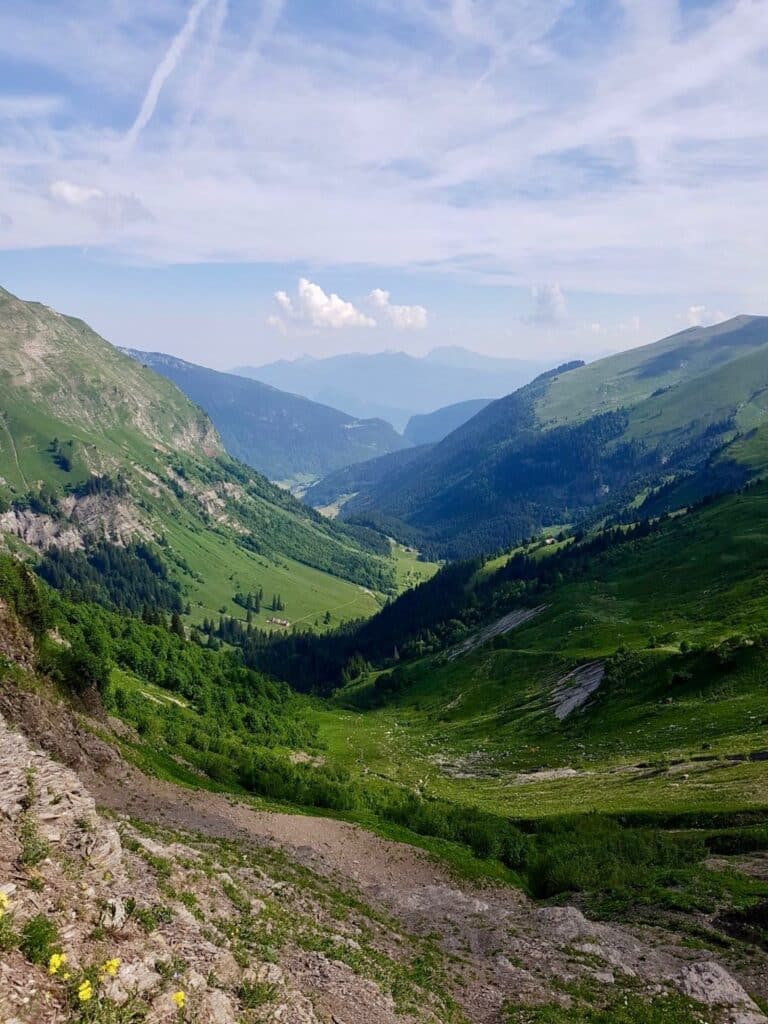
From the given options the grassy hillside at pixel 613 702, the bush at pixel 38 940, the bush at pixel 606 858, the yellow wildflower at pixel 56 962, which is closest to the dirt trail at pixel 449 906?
the bush at pixel 606 858

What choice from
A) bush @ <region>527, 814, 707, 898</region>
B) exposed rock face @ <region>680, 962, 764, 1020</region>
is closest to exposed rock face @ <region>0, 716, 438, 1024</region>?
exposed rock face @ <region>680, 962, 764, 1020</region>

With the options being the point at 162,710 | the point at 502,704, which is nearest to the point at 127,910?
the point at 162,710

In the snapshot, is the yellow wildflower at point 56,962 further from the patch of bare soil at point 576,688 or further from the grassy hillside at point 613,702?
the patch of bare soil at point 576,688

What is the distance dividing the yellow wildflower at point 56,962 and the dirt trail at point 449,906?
60.4 feet

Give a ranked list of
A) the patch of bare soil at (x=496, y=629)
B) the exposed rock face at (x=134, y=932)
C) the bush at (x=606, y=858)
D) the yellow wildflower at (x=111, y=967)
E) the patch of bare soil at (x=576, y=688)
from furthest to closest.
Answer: the patch of bare soil at (x=496, y=629) < the patch of bare soil at (x=576, y=688) < the bush at (x=606, y=858) < the exposed rock face at (x=134, y=932) < the yellow wildflower at (x=111, y=967)

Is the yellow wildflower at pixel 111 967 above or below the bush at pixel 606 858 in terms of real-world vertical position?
above

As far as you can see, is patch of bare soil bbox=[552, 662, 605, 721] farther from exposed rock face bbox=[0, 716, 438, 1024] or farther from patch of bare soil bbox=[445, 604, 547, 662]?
exposed rock face bbox=[0, 716, 438, 1024]

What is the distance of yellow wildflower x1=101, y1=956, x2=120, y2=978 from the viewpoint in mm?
15555

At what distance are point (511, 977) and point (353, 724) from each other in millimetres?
101353

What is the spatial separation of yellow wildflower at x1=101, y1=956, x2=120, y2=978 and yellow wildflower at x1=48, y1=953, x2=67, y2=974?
1007 millimetres

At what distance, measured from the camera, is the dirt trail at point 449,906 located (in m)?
28.6

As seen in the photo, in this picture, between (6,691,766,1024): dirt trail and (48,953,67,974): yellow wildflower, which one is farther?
(6,691,766,1024): dirt trail

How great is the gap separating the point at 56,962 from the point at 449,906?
1233 inches

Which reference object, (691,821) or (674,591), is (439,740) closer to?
(691,821)
